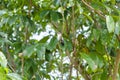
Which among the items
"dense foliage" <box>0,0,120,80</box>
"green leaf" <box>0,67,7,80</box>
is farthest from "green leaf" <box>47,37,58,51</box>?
"green leaf" <box>0,67,7,80</box>

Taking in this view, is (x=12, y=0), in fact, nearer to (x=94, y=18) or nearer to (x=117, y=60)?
(x=94, y=18)

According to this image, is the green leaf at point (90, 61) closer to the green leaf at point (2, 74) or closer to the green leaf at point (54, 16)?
the green leaf at point (54, 16)

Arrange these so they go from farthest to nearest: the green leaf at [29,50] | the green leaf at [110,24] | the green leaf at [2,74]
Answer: the green leaf at [29,50]
the green leaf at [110,24]
the green leaf at [2,74]

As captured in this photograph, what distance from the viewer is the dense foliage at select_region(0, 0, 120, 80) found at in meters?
1.02

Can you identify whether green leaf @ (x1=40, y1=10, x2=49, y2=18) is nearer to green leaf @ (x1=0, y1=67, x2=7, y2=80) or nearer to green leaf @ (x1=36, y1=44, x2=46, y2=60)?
green leaf @ (x1=36, y1=44, x2=46, y2=60)

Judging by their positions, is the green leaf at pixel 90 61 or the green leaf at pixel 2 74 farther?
the green leaf at pixel 90 61

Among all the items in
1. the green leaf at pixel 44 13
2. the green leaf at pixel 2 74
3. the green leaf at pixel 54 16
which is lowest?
the green leaf at pixel 2 74

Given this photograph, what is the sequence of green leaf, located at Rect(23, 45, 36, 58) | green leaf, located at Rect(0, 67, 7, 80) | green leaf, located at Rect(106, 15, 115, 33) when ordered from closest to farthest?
green leaf, located at Rect(0, 67, 7, 80)
green leaf, located at Rect(106, 15, 115, 33)
green leaf, located at Rect(23, 45, 36, 58)

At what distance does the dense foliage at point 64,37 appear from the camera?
102 cm

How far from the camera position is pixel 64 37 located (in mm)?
1128

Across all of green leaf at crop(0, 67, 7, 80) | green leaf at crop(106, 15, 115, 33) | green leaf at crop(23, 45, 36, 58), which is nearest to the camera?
green leaf at crop(0, 67, 7, 80)

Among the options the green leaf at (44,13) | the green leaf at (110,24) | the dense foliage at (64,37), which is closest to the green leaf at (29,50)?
the dense foliage at (64,37)

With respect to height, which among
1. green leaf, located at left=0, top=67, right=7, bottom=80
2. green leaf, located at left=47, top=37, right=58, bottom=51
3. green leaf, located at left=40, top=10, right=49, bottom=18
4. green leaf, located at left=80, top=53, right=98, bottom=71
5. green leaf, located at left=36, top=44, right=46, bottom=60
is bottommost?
green leaf, located at left=0, top=67, right=7, bottom=80

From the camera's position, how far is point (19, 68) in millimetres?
1183
